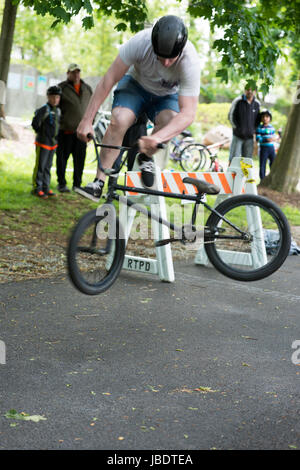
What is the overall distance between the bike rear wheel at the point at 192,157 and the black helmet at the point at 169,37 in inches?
568

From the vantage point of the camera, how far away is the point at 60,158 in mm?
11461

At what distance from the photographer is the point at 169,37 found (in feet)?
15.9

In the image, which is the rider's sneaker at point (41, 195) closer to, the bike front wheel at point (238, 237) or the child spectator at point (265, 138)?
the child spectator at point (265, 138)

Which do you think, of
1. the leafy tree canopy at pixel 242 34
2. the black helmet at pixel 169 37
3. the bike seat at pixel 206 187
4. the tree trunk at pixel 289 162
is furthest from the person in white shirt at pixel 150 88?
the tree trunk at pixel 289 162

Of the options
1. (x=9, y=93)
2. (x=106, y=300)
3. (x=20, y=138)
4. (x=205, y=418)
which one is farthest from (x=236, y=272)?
(x=9, y=93)

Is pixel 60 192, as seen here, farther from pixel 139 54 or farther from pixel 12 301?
pixel 139 54

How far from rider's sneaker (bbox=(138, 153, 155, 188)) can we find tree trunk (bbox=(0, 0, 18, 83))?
6.19 meters

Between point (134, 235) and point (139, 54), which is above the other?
point (139, 54)

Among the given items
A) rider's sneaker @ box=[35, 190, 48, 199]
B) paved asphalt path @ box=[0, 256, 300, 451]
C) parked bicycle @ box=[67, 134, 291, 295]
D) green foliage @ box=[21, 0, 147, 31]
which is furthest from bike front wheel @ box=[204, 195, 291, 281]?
rider's sneaker @ box=[35, 190, 48, 199]

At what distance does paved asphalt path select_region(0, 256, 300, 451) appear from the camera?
3453mm

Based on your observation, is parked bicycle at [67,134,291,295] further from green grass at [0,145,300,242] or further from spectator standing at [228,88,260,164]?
spectator standing at [228,88,260,164]

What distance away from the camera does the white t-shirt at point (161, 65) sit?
16.7ft

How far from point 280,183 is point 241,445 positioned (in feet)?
40.5

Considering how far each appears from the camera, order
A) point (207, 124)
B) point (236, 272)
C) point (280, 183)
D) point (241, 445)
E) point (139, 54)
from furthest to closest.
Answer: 1. point (207, 124)
2. point (280, 183)
3. point (236, 272)
4. point (139, 54)
5. point (241, 445)
